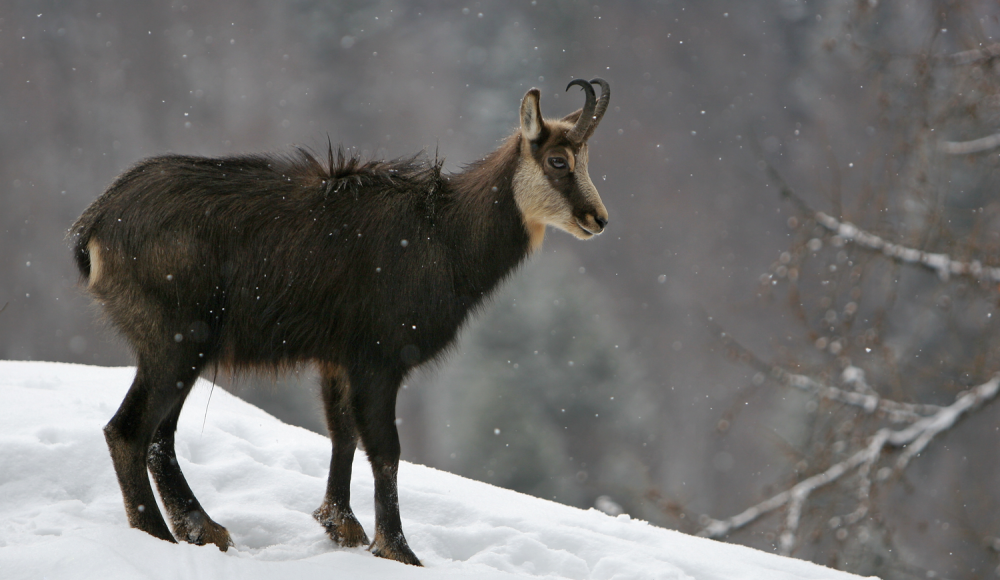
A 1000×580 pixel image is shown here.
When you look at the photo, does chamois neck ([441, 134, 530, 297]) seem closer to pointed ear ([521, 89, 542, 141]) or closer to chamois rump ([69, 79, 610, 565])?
chamois rump ([69, 79, 610, 565])

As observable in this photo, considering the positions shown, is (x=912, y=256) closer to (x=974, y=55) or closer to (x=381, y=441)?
(x=974, y=55)

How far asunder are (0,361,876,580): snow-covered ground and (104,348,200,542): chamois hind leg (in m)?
0.28

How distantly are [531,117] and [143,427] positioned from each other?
2.50m

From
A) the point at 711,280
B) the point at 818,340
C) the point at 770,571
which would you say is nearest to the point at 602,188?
the point at 711,280

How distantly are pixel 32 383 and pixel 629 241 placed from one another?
15637 millimetres

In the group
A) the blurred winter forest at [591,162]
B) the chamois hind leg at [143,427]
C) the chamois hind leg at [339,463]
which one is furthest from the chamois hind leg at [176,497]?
the blurred winter forest at [591,162]

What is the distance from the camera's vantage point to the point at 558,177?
4.75 metres

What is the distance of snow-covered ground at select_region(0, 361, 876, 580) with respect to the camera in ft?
11.6

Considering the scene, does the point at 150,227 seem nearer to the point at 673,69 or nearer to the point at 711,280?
the point at 711,280

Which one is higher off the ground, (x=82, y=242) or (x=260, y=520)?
(x=82, y=242)

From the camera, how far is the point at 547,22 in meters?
20.9

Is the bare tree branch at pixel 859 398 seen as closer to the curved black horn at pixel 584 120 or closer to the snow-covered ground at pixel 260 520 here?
the snow-covered ground at pixel 260 520

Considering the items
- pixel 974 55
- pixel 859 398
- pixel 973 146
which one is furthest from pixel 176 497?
pixel 974 55

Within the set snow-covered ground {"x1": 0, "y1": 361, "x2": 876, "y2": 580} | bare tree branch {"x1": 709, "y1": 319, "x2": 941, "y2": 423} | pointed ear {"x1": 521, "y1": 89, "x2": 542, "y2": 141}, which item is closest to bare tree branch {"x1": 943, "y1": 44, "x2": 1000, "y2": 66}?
bare tree branch {"x1": 709, "y1": 319, "x2": 941, "y2": 423}
